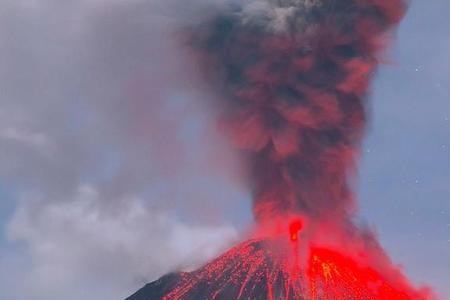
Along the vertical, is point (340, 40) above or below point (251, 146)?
above

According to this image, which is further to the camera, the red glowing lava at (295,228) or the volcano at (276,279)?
the volcano at (276,279)

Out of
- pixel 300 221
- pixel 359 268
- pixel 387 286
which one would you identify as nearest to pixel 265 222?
pixel 300 221

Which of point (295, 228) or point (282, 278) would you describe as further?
point (282, 278)

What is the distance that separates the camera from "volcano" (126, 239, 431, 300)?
6506 cm

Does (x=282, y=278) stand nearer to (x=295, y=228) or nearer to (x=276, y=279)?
(x=276, y=279)

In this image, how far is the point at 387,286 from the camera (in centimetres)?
6600

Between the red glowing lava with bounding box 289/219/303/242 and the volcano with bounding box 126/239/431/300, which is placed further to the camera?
the volcano with bounding box 126/239/431/300

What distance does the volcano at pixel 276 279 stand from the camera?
65.1 meters

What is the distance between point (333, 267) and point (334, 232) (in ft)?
26.5

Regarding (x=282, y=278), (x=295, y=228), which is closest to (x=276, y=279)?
(x=282, y=278)

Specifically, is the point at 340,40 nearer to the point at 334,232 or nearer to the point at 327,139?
the point at 327,139

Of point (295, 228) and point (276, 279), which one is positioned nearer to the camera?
point (295, 228)

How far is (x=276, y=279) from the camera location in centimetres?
7300

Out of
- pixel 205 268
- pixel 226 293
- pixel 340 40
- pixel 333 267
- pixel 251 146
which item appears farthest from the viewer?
pixel 205 268
